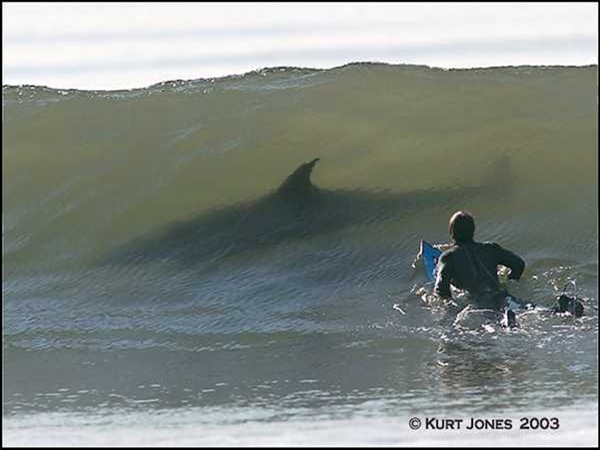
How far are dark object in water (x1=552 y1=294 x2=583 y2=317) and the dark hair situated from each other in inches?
38.2

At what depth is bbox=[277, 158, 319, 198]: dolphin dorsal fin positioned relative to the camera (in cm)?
1441

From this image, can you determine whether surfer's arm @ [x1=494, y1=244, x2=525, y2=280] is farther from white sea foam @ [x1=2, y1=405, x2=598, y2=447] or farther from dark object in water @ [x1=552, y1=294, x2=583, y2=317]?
white sea foam @ [x1=2, y1=405, x2=598, y2=447]

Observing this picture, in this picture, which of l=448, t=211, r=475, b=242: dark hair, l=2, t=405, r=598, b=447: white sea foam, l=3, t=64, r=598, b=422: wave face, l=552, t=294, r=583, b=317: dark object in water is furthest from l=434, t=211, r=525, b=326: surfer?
l=2, t=405, r=598, b=447: white sea foam

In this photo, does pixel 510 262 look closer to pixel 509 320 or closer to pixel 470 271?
pixel 470 271

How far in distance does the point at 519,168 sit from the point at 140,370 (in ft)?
18.9

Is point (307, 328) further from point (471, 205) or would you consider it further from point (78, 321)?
point (471, 205)

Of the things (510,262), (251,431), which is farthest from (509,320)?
(251,431)

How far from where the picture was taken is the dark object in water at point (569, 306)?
9.98 metres

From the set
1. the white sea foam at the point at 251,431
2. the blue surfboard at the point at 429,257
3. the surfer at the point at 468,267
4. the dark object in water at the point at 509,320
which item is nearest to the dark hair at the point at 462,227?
the surfer at the point at 468,267

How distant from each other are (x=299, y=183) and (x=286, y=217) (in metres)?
0.66

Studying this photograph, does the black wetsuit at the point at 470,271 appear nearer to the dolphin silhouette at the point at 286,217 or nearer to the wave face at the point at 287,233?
the wave face at the point at 287,233

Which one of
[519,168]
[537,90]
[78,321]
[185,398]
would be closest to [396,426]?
[185,398]

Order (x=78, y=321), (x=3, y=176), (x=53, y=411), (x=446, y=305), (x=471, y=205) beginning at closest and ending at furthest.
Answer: (x=53, y=411), (x=446, y=305), (x=78, y=321), (x=471, y=205), (x=3, y=176)

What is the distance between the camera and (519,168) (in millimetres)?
14586
